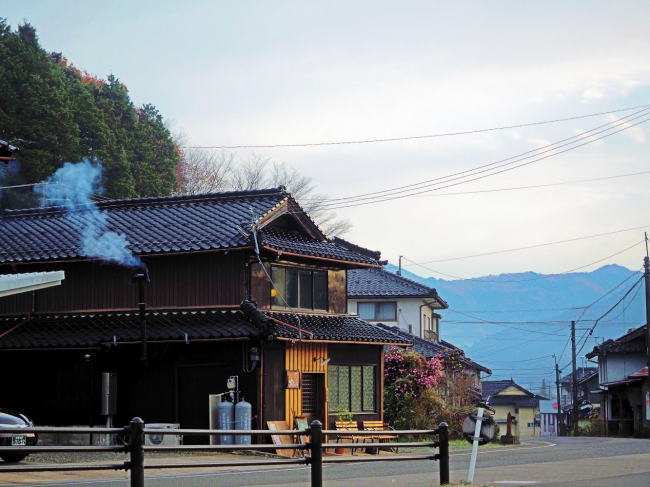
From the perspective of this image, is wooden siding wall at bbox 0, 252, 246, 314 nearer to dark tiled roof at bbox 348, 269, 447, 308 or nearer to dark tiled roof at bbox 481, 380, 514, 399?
dark tiled roof at bbox 348, 269, 447, 308

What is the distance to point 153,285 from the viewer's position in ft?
94.5

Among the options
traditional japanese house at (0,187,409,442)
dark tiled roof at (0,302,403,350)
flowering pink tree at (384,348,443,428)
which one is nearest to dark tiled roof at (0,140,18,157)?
traditional japanese house at (0,187,409,442)

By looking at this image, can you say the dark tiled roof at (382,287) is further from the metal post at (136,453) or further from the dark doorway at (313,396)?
the metal post at (136,453)

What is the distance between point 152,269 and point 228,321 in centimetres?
366

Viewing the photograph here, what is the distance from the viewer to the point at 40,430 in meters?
9.23

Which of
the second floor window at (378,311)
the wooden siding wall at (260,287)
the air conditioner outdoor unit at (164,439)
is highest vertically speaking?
the second floor window at (378,311)

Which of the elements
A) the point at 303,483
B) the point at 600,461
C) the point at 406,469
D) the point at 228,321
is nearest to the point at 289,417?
the point at 228,321

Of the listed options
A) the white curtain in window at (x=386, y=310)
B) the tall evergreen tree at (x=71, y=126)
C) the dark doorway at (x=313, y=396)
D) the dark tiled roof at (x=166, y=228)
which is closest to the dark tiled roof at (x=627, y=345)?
the white curtain in window at (x=386, y=310)

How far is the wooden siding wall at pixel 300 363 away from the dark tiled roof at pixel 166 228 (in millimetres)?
2991

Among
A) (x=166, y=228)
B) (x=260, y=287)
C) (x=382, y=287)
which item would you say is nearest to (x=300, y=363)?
(x=260, y=287)

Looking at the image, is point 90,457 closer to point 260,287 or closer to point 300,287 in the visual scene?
point 260,287

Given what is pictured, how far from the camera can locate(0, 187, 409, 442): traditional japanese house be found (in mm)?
27094

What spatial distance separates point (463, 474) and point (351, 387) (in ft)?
41.0

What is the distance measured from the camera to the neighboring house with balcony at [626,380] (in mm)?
55062
